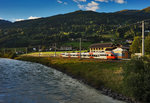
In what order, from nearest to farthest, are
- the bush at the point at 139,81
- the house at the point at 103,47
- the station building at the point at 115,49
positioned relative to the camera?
the bush at the point at 139,81 < the station building at the point at 115,49 < the house at the point at 103,47

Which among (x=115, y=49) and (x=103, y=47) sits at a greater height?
(x=103, y=47)

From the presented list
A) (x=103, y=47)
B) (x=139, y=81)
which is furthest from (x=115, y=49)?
(x=139, y=81)

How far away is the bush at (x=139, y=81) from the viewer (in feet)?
54.5

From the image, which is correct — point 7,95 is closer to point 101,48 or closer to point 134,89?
point 134,89

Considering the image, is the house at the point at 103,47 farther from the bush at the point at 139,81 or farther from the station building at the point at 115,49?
the bush at the point at 139,81

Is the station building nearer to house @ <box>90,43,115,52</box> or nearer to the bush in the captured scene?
house @ <box>90,43,115,52</box>

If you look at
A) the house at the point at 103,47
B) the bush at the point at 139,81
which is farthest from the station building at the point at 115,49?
the bush at the point at 139,81

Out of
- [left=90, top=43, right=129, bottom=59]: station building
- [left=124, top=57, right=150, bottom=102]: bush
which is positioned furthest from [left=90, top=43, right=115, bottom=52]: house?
[left=124, top=57, right=150, bottom=102]: bush

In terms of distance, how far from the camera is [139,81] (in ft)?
55.0

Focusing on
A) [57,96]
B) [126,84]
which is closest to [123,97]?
[126,84]

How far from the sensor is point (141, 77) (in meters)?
17.0

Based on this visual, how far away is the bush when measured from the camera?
655 inches

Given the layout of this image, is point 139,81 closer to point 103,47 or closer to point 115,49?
point 115,49

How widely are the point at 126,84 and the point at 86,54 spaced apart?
6120 cm
